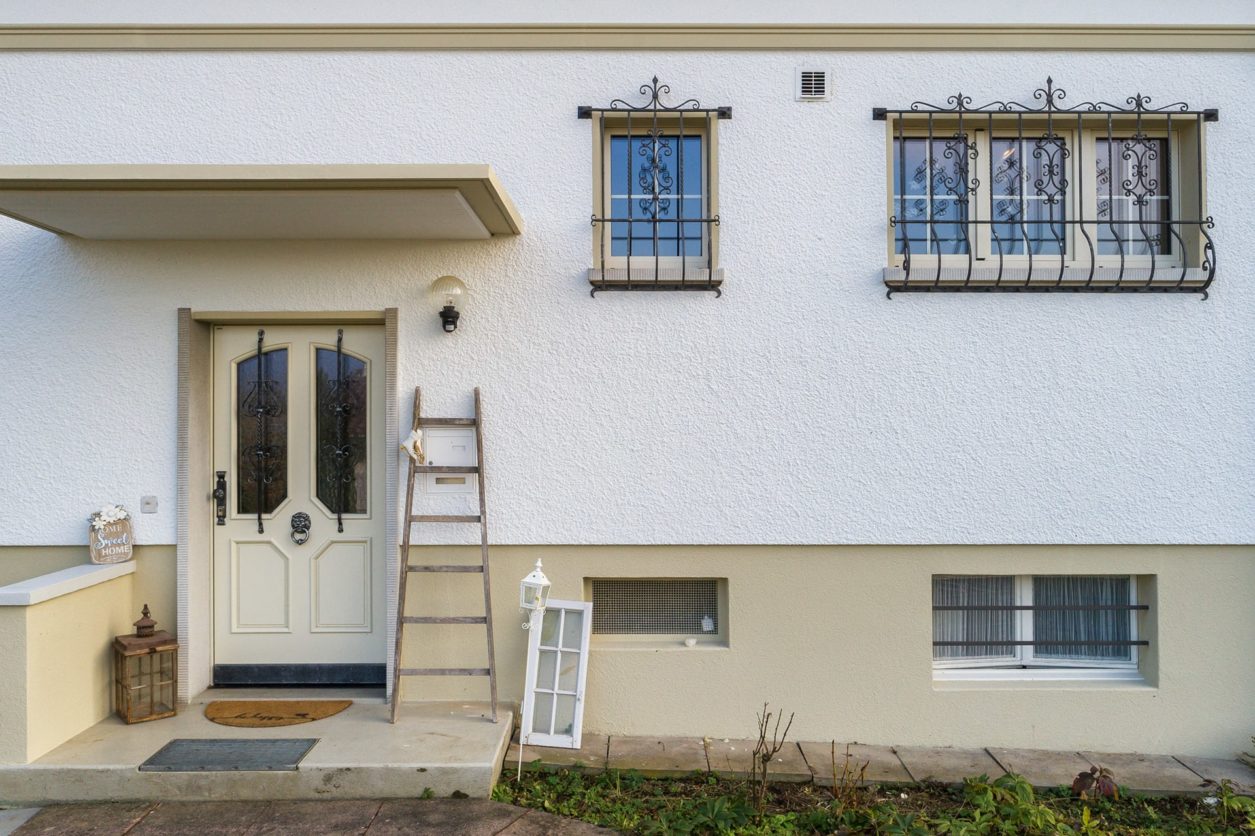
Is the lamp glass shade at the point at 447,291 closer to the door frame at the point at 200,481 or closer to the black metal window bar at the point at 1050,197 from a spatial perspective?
the door frame at the point at 200,481

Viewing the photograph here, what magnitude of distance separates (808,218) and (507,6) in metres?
2.16

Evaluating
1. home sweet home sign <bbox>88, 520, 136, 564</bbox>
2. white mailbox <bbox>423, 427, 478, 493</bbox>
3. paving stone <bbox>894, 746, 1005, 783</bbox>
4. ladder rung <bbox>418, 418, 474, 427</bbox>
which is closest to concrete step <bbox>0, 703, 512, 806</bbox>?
home sweet home sign <bbox>88, 520, 136, 564</bbox>

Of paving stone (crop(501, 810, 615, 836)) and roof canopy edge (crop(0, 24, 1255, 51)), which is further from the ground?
roof canopy edge (crop(0, 24, 1255, 51))

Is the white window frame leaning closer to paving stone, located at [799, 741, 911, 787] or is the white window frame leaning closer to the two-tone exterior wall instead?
the two-tone exterior wall

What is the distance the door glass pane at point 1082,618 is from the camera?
190 inches

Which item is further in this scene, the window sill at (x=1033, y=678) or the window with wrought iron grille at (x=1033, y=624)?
the window with wrought iron grille at (x=1033, y=624)

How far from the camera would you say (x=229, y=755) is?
3941 millimetres

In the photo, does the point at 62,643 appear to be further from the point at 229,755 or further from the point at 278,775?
the point at 278,775

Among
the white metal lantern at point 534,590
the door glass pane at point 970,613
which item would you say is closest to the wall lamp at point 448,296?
the white metal lantern at point 534,590

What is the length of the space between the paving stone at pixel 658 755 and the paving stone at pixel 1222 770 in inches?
109

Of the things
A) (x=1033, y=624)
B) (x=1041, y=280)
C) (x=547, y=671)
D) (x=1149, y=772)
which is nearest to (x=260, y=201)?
(x=547, y=671)

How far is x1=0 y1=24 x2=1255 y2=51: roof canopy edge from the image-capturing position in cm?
463

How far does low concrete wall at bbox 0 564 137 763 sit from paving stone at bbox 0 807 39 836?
22 centimetres

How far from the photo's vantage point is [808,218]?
469 cm
